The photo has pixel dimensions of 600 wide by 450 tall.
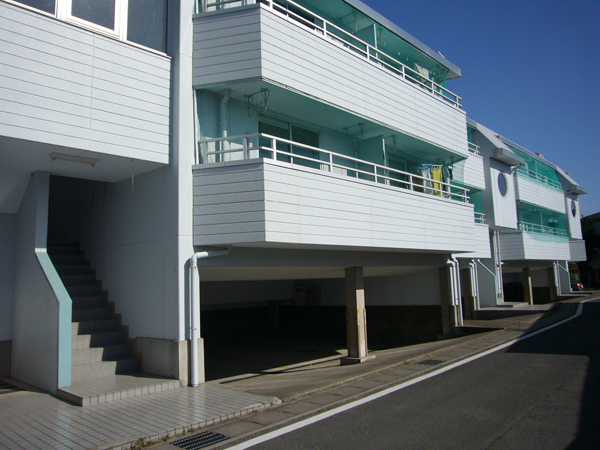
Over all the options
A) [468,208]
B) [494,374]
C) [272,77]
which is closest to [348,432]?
[494,374]

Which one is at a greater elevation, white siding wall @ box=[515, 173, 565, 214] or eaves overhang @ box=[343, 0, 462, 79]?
eaves overhang @ box=[343, 0, 462, 79]

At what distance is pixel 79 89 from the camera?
27.3 feet

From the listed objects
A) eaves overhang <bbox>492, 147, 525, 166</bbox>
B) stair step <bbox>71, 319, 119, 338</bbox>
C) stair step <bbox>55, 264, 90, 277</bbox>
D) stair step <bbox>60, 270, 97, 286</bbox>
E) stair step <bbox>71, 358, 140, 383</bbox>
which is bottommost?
stair step <bbox>71, 358, 140, 383</bbox>

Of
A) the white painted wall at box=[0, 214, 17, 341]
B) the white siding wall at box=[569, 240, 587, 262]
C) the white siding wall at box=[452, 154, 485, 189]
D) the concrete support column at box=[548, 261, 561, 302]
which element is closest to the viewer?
the white painted wall at box=[0, 214, 17, 341]

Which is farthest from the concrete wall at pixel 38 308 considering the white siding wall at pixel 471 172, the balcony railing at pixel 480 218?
the balcony railing at pixel 480 218

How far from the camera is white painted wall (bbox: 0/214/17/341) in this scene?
392 inches

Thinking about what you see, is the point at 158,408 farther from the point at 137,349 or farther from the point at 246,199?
the point at 246,199

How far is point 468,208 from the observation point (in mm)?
15312

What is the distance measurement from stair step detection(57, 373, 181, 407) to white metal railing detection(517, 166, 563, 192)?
23.6 m

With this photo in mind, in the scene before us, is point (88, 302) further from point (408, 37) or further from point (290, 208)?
point (408, 37)

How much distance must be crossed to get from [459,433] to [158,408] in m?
4.47

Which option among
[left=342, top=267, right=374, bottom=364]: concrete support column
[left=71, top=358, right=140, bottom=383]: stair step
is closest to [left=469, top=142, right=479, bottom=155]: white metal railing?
[left=342, top=267, right=374, bottom=364]: concrete support column

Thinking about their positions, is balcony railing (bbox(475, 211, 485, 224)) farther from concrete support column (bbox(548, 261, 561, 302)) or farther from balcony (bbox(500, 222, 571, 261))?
concrete support column (bbox(548, 261, 561, 302))

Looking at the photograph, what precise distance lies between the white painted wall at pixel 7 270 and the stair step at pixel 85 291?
1.15m
